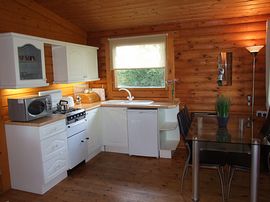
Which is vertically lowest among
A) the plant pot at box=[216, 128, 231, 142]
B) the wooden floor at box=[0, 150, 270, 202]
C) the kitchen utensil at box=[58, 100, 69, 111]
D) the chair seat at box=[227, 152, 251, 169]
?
the wooden floor at box=[0, 150, 270, 202]

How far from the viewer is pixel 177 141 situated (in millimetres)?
4207

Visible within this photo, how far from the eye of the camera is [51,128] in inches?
115

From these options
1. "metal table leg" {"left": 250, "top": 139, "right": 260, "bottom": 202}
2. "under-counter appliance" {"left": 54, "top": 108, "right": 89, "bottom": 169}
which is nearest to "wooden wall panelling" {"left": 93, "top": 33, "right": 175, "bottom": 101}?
"under-counter appliance" {"left": 54, "top": 108, "right": 89, "bottom": 169}

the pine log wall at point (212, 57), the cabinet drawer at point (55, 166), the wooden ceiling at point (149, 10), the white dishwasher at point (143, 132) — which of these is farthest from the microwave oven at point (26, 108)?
the pine log wall at point (212, 57)

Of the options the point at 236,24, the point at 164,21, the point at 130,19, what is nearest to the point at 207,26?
the point at 236,24

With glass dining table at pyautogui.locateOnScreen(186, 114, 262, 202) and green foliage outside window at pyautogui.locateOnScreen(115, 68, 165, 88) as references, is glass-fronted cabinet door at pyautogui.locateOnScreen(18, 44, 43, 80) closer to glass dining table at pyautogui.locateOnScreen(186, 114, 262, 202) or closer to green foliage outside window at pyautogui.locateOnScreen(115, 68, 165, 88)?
green foliage outside window at pyautogui.locateOnScreen(115, 68, 165, 88)

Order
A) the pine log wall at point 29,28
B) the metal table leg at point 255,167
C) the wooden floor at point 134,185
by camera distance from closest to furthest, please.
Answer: the metal table leg at point 255,167 < the wooden floor at point 134,185 < the pine log wall at point 29,28

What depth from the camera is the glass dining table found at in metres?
2.23

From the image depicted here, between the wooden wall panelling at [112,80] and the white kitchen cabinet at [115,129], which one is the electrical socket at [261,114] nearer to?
the wooden wall panelling at [112,80]

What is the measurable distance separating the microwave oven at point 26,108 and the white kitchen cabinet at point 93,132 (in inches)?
33.7

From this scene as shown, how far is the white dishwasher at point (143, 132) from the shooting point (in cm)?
377

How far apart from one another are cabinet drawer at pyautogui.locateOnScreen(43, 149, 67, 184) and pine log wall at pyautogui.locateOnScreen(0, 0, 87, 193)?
554 millimetres

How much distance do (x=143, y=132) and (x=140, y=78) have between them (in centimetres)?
111

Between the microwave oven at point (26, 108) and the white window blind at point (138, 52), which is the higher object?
the white window blind at point (138, 52)
